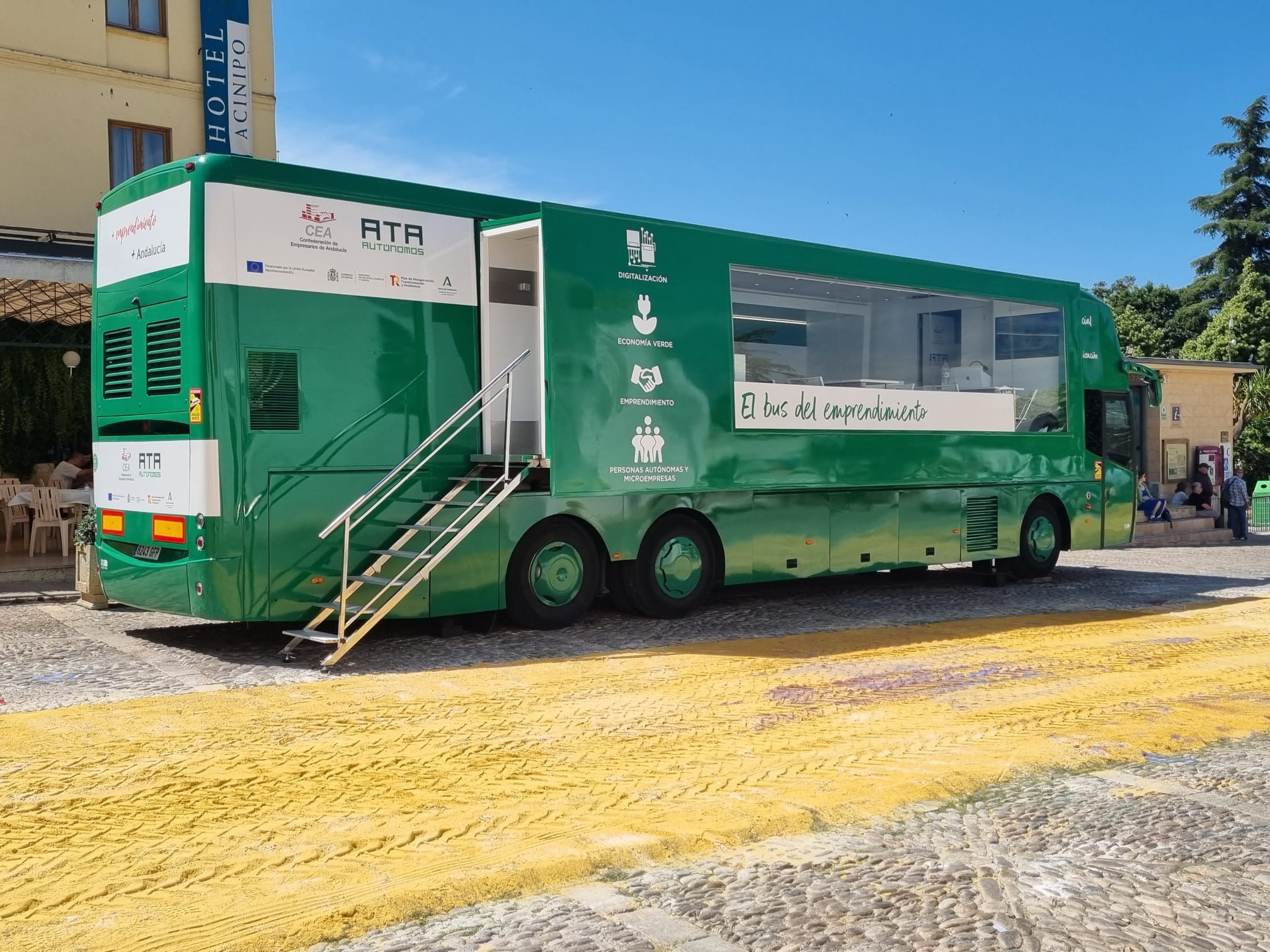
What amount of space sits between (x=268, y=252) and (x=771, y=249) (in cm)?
487

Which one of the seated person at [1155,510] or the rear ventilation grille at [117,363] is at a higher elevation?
the rear ventilation grille at [117,363]

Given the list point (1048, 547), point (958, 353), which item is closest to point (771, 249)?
point (958, 353)

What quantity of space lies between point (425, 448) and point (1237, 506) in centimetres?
2083

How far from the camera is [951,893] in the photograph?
175 inches

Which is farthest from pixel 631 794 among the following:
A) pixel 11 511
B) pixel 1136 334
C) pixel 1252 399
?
pixel 1136 334

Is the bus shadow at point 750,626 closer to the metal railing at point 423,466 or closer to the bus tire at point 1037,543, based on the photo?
the bus tire at point 1037,543

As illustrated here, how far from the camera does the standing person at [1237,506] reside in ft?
82.5

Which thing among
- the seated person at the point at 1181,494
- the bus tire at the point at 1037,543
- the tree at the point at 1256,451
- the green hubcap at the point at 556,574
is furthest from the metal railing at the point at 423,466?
the tree at the point at 1256,451

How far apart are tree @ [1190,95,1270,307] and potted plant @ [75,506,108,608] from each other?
6394cm

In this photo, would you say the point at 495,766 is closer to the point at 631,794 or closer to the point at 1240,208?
the point at 631,794

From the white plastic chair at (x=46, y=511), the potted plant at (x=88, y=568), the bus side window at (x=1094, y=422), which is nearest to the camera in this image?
the potted plant at (x=88, y=568)

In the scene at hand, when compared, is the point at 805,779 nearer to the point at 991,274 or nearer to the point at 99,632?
the point at 99,632

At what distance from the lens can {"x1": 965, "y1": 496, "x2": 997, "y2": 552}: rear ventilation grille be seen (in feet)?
45.5

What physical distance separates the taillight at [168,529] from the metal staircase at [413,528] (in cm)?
100
